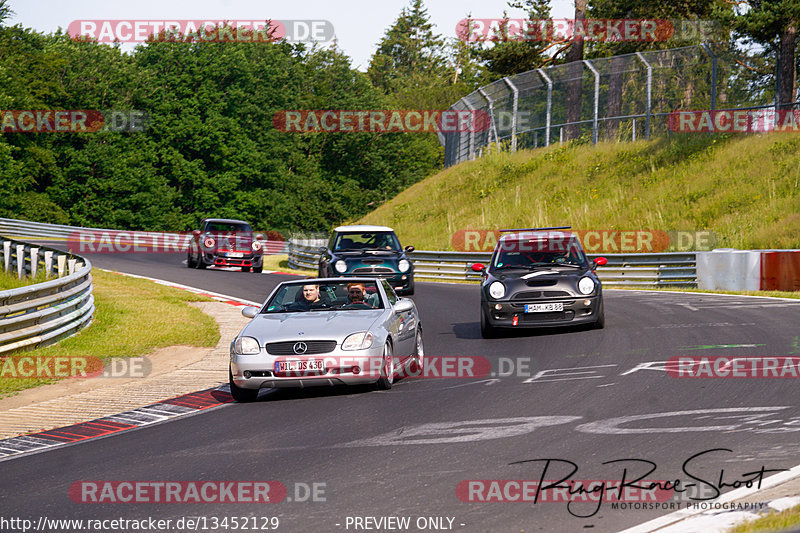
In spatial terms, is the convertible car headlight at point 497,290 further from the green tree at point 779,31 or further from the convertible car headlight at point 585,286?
the green tree at point 779,31

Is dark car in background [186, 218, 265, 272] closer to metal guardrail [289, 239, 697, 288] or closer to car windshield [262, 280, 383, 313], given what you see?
metal guardrail [289, 239, 697, 288]

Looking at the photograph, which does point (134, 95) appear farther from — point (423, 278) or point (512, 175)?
point (423, 278)

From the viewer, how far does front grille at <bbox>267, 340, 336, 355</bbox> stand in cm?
979

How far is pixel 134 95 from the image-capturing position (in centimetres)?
7112

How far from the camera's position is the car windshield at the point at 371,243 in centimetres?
2230

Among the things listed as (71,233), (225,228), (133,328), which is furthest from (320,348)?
(71,233)

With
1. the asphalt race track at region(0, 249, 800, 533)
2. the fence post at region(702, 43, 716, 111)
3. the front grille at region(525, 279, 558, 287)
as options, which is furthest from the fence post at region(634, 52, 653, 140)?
the asphalt race track at region(0, 249, 800, 533)

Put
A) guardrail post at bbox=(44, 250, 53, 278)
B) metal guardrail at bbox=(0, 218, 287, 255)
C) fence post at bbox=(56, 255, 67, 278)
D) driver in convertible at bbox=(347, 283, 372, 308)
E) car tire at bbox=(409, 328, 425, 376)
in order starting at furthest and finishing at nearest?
metal guardrail at bbox=(0, 218, 287, 255), guardrail post at bbox=(44, 250, 53, 278), fence post at bbox=(56, 255, 67, 278), car tire at bbox=(409, 328, 425, 376), driver in convertible at bbox=(347, 283, 372, 308)

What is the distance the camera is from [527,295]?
14023 mm

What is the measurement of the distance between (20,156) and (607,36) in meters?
41.1

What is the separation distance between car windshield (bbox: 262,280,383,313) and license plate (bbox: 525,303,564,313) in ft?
10.9

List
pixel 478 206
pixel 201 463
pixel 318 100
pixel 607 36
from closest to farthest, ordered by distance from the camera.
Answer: pixel 201 463 → pixel 478 206 → pixel 607 36 → pixel 318 100

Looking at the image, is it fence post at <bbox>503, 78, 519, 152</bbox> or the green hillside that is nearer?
the green hillside

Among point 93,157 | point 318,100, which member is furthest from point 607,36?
point 318,100
